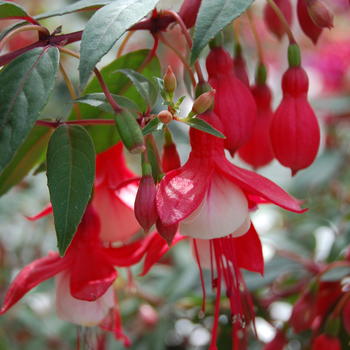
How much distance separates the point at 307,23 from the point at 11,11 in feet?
1.27

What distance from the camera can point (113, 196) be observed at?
1.90 ft

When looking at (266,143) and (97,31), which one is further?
(266,143)

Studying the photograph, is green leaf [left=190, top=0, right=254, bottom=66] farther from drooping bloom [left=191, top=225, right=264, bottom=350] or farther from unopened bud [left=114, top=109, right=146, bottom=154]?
drooping bloom [left=191, top=225, right=264, bottom=350]

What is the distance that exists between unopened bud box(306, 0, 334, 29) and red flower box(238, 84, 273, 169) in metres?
0.17

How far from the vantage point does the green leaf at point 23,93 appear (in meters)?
0.36

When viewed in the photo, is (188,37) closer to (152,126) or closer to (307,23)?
(152,126)

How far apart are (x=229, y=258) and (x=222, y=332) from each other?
38 cm

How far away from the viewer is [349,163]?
1421 mm

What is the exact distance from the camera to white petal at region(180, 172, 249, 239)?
43 cm

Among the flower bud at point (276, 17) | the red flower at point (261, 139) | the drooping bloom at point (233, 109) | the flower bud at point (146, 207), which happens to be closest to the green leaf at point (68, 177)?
the flower bud at point (146, 207)

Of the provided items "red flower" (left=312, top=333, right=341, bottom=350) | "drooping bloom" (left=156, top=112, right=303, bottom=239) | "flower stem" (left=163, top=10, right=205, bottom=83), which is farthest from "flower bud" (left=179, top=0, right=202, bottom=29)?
"red flower" (left=312, top=333, right=341, bottom=350)

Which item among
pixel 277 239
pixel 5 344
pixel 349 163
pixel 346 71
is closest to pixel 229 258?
pixel 277 239

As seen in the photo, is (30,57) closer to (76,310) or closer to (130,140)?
(130,140)

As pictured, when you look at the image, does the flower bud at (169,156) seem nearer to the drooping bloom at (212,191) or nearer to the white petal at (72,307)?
the drooping bloom at (212,191)
